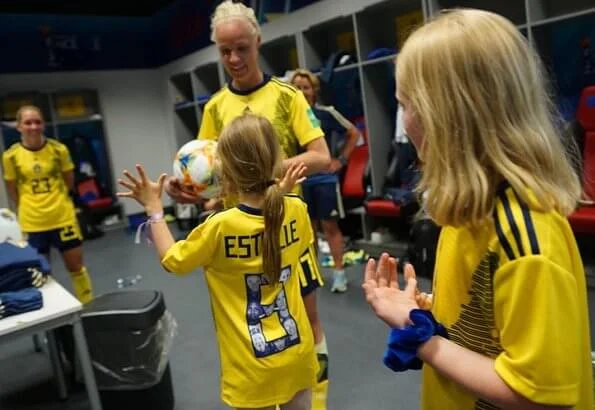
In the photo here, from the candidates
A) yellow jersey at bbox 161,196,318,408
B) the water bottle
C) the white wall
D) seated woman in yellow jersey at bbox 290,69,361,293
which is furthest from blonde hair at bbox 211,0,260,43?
the white wall

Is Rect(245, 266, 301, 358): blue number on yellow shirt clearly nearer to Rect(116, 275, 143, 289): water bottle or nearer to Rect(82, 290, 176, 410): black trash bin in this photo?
Rect(82, 290, 176, 410): black trash bin

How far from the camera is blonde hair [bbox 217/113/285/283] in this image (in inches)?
57.5

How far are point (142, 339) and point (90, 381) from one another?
0.25m

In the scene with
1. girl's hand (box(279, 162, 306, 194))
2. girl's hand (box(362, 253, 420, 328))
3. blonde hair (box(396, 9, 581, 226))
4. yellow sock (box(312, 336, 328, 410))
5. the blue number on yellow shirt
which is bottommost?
yellow sock (box(312, 336, 328, 410))

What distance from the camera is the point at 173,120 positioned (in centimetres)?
740

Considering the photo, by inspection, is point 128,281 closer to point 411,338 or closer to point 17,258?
point 17,258

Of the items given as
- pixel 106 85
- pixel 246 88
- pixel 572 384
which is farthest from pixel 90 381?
pixel 106 85

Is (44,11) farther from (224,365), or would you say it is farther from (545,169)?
(545,169)

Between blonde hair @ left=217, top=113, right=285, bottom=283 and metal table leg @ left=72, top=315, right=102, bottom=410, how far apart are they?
0.83 meters

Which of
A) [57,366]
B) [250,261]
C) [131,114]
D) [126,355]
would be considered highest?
[131,114]

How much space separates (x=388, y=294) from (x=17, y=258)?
66.7 inches

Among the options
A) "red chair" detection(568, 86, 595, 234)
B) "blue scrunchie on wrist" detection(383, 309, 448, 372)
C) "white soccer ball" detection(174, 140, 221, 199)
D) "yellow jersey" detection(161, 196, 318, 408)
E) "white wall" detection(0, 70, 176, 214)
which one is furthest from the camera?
"white wall" detection(0, 70, 176, 214)

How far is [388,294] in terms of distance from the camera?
891mm

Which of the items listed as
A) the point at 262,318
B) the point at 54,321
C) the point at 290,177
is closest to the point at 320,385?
the point at 262,318
